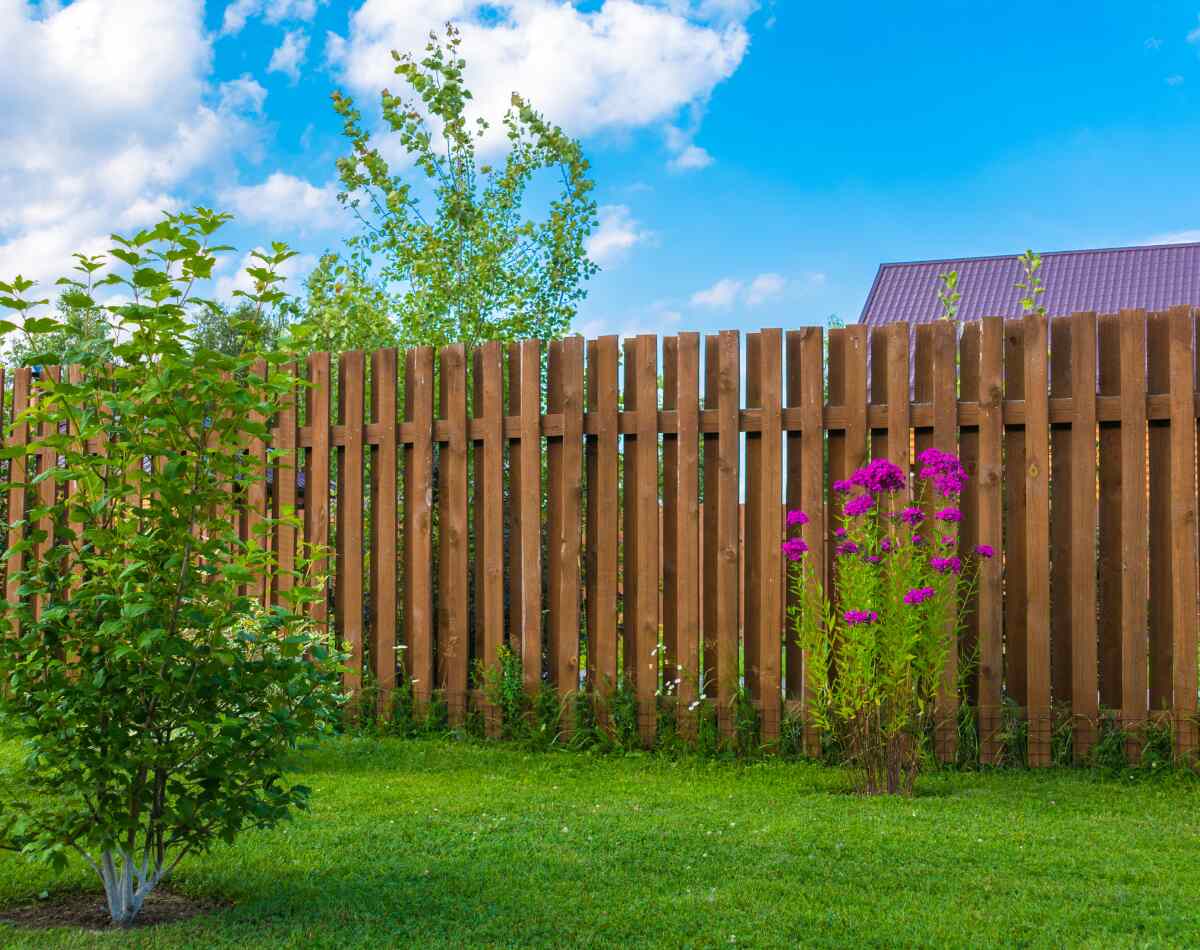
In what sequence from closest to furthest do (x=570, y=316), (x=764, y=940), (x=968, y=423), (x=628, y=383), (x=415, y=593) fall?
(x=764, y=940) → (x=968, y=423) → (x=628, y=383) → (x=415, y=593) → (x=570, y=316)

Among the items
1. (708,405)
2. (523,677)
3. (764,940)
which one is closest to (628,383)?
(708,405)

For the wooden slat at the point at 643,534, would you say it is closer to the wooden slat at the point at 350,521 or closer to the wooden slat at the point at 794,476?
the wooden slat at the point at 794,476

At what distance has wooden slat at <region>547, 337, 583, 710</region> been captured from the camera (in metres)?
6.44

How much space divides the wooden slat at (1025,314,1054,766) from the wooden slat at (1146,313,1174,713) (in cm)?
51

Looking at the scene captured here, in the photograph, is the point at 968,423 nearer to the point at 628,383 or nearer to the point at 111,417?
the point at 628,383

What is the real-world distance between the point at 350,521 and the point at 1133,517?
Result: 447cm

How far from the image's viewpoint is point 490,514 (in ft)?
22.2

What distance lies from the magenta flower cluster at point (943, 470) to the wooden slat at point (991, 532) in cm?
79

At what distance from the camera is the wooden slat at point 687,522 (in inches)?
242

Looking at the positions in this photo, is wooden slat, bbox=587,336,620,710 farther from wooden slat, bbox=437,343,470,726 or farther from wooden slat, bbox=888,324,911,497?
wooden slat, bbox=888,324,911,497

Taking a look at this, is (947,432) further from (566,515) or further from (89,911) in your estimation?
(89,911)

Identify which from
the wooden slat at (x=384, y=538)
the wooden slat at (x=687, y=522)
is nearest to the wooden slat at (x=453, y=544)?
the wooden slat at (x=384, y=538)

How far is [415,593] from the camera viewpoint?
23.0ft

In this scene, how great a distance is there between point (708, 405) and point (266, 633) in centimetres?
333
